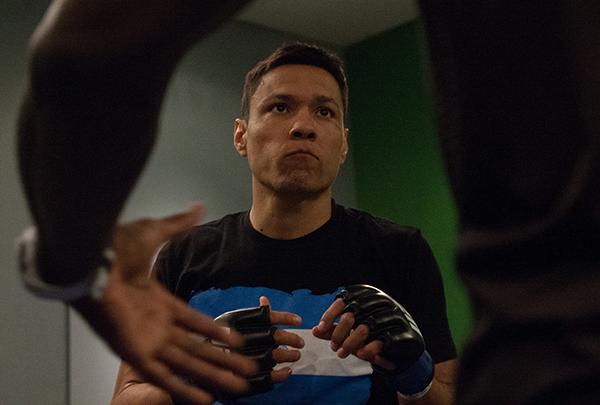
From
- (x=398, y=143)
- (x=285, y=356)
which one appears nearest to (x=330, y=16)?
(x=398, y=143)

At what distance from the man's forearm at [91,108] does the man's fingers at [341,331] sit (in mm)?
909

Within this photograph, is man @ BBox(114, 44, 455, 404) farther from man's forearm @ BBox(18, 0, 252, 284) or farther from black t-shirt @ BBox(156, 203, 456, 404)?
man's forearm @ BBox(18, 0, 252, 284)

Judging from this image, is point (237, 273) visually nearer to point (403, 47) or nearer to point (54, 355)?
point (54, 355)

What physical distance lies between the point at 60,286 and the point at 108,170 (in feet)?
0.31

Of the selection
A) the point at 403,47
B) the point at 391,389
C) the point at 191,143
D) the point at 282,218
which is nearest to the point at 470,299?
the point at 391,389

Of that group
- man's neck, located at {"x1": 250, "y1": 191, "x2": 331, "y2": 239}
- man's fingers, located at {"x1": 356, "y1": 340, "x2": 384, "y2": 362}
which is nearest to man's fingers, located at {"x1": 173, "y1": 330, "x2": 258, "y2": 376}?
man's fingers, located at {"x1": 356, "y1": 340, "x2": 384, "y2": 362}

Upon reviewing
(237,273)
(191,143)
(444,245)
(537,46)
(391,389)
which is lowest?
(444,245)

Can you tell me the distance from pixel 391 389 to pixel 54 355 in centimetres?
172

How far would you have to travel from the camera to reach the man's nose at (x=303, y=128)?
6.41ft

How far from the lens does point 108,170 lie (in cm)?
53

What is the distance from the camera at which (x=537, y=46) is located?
478 millimetres

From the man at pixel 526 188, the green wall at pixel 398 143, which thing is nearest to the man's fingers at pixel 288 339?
the man at pixel 526 188

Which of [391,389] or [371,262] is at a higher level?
[371,262]

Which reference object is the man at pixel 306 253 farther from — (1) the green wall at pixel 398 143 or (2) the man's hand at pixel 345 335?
(1) the green wall at pixel 398 143
